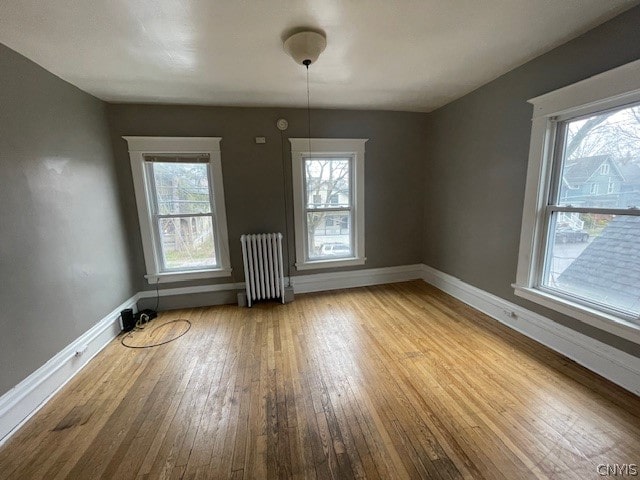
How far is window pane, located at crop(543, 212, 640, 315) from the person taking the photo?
1729 millimetres

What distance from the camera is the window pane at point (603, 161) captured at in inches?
66.7

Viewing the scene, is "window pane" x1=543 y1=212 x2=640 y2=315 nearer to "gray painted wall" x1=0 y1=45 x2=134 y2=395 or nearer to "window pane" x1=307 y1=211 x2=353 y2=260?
"window pane" x1=307 y1=211 x2=353 y2=260

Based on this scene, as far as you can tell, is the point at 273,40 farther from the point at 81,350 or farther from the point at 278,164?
the point at 81,350

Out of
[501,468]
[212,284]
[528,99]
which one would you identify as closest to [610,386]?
[501,468]

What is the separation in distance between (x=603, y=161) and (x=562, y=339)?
A: 1.39 m

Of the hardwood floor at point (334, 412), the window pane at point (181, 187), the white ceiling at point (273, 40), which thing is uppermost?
the white ceiling at point (273, 40)

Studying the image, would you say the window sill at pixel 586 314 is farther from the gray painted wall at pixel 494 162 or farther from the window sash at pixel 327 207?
the window sash at pixel 327 207

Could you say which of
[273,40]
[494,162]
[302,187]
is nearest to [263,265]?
[302,187]

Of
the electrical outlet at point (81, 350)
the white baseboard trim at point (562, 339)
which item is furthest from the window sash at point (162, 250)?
the white baseboard trim at point (562, 339)

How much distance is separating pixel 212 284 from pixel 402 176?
297 centimetres

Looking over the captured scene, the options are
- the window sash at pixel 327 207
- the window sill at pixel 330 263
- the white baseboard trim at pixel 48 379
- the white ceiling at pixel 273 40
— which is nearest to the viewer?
the white ceiling at pixel 273 40

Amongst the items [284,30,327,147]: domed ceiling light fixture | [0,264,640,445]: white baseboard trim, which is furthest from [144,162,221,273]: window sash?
[284,30,327,147]: domed ceiling light fixture

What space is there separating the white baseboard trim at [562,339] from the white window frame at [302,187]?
1.40m

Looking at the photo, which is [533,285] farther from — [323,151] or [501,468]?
[323,151]
